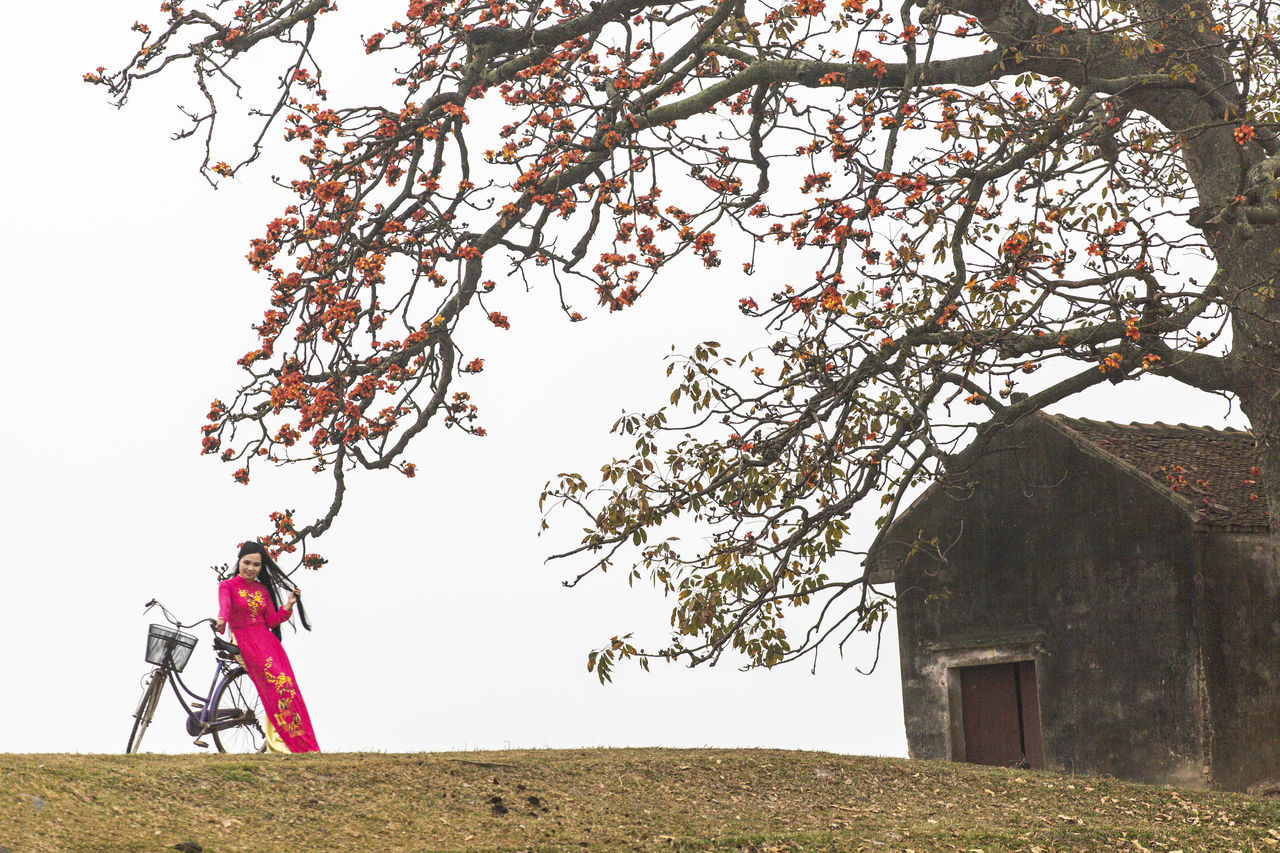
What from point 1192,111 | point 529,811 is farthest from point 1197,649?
point 529,811

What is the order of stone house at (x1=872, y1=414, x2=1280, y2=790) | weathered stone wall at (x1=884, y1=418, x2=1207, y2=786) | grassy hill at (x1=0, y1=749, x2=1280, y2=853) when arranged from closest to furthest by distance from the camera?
grassy hill at (x1=0, y1=749, x2=1280, y2=853), stone house at (x1=872, y1=414, x2=1280, y2=790), weathered stone wall at (x1=884, y1=418, x2=1207, y2=786)

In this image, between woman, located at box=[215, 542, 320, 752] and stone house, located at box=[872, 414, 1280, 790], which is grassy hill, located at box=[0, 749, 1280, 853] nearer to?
woman, located at box=[215, 542, 320, 752]

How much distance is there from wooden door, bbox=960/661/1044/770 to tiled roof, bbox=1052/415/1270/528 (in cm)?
309

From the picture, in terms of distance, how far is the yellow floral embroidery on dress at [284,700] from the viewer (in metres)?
11.8

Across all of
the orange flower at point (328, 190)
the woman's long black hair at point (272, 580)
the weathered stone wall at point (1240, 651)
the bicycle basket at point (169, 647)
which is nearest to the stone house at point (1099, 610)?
the weathered stone wall at point (1240, 651)

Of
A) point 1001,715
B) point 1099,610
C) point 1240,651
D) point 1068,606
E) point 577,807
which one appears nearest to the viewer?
point 577,807

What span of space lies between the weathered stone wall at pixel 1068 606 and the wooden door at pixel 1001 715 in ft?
0.92

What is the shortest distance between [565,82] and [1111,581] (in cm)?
941

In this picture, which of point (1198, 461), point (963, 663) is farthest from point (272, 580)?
point (1198, 461)

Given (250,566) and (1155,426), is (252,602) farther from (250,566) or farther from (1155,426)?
(1155,426)

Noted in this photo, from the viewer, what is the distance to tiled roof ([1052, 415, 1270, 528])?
620 inches

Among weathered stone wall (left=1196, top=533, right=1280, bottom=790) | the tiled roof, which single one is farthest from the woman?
the tiled roof

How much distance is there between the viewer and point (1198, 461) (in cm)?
1756

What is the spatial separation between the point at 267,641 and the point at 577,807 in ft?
11.3
